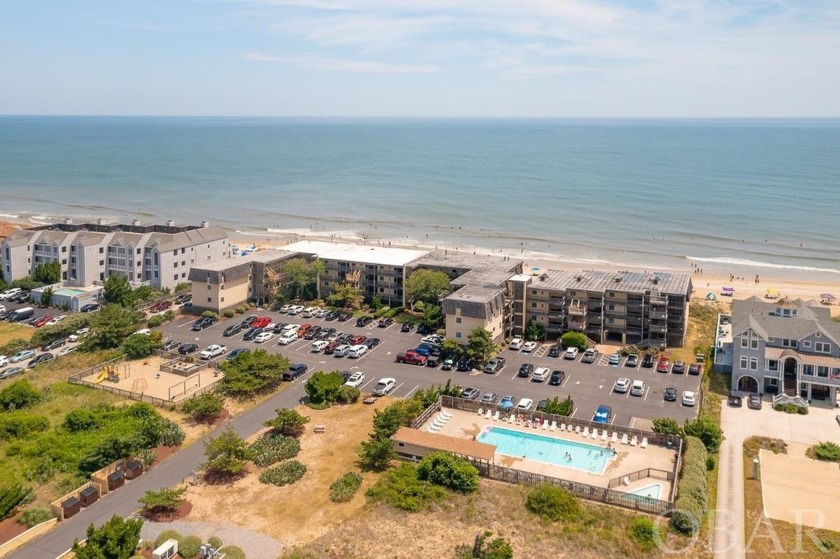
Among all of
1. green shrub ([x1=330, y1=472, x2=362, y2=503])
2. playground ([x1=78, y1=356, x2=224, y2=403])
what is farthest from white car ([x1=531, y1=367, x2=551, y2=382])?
playground ([x1=78, y1=356, x2=224, y2=403])

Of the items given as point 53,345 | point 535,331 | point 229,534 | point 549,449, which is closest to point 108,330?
point 53,345

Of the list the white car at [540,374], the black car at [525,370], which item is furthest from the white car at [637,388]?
the black car at [525,370]

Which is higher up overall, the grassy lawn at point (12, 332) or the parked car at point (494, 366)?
the grassy lawn at point (12, 332)

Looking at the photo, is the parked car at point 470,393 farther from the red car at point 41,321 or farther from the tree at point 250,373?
the red car at point 41,321

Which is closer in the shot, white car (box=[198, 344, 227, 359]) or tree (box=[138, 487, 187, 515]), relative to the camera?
tree (box=[138, 487, 187, 515])

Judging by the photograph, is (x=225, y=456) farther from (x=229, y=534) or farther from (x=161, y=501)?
(x=229, y=534)

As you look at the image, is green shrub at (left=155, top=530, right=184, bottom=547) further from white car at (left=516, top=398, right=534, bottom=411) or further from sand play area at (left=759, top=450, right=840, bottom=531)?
sand play area at (left=759, top=450, right=840, bottom=531)

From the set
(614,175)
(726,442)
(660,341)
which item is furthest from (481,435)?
(614,175)
